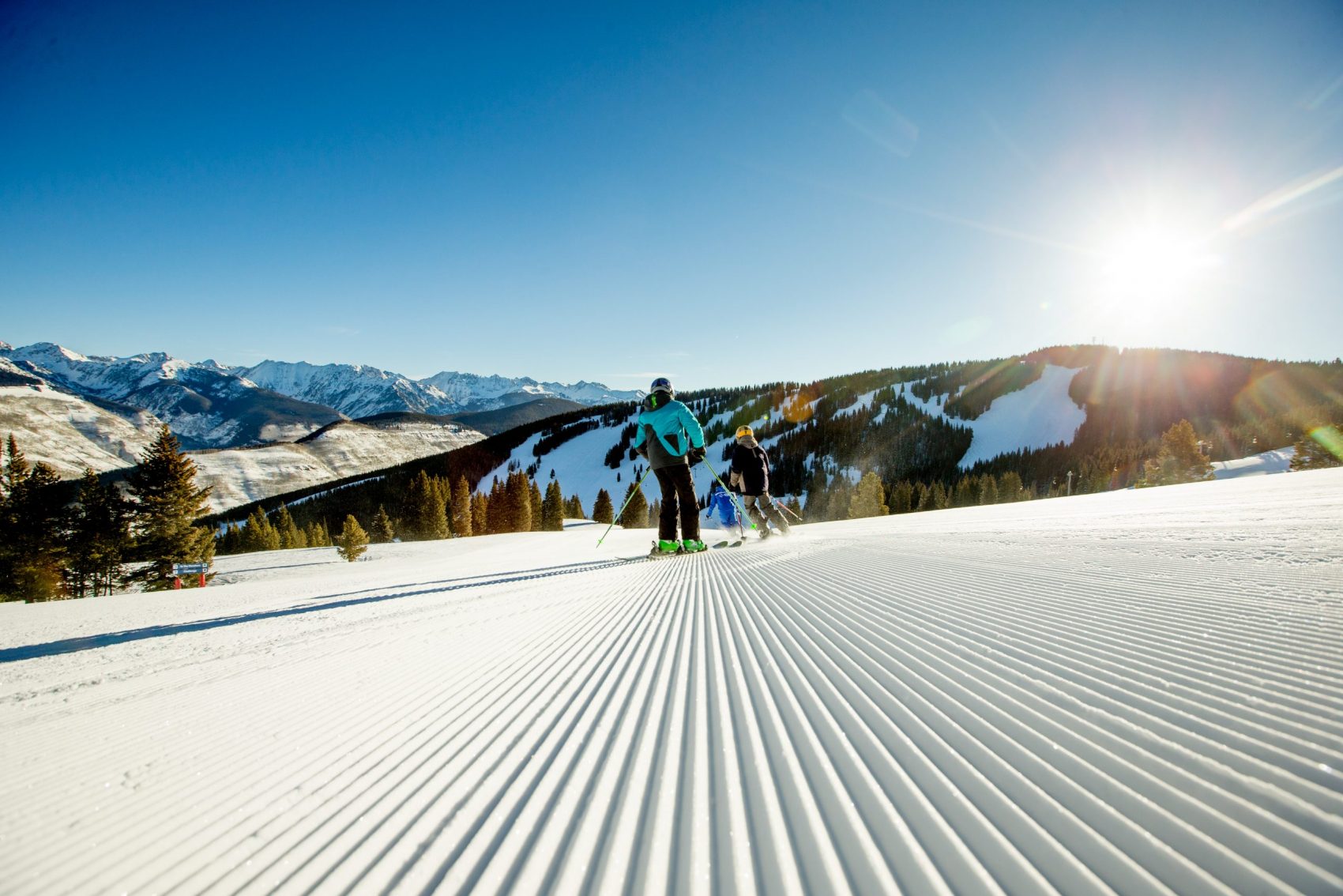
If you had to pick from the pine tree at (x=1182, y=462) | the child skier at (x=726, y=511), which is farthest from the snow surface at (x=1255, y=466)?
the child skier at (x=726, y=511)

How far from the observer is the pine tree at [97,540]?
73.2 feet

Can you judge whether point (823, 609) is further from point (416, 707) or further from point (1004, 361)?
point (1004, 361)

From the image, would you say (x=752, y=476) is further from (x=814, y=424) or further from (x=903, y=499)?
(x=814, y=424)

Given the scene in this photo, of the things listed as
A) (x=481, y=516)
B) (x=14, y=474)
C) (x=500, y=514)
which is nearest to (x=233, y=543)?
(x=481, y=516)

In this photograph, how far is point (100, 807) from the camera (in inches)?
58.3

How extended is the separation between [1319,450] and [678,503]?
51.1m

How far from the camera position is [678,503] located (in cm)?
852

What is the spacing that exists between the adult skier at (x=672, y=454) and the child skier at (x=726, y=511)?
265 centimetres

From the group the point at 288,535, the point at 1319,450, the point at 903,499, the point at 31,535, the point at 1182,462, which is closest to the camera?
the point at 31,535

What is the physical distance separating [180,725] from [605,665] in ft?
5.80

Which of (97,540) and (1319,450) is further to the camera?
(1319,450)

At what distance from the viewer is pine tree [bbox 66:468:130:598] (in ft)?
73.2

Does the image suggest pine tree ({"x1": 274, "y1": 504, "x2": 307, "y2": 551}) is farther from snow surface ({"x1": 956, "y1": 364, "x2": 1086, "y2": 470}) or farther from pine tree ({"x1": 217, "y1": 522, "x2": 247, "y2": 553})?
snow surface ({"x1": 956, "y1": 364, "x2": 1086, "y2": 470})

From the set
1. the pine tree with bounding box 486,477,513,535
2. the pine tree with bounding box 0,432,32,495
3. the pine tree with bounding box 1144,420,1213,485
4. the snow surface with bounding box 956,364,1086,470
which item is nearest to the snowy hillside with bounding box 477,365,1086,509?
the snow surface with bounding box 956,364,1086,470
